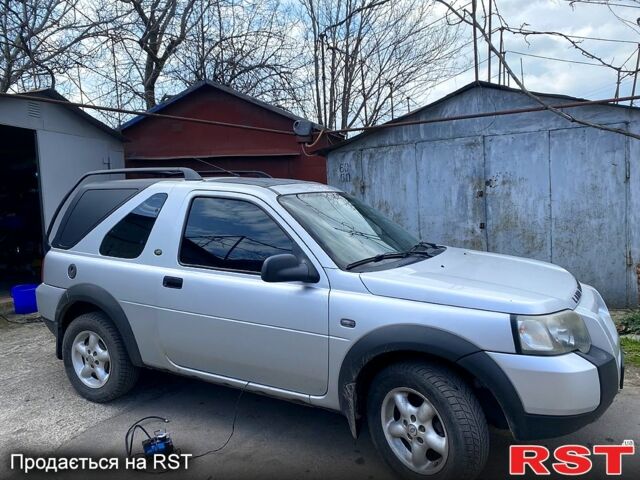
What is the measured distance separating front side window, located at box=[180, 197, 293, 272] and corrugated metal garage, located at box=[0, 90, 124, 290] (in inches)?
173

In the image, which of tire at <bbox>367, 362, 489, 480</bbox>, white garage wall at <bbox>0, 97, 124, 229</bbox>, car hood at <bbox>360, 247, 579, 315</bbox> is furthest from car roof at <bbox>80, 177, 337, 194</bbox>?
white garage wall at <bbox>0, 97, 124, 229</bbox>

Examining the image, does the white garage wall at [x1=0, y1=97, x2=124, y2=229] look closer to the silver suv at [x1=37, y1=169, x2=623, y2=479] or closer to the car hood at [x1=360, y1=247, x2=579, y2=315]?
the silver suv at [x1=37, y1=169, x2=623, y2=479]

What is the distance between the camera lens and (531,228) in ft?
24.9

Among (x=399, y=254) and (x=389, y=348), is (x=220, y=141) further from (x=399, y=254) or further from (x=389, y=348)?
(x=389, y=348)

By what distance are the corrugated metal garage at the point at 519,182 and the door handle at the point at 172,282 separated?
530cm

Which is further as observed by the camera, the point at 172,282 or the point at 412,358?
the point at 172,282

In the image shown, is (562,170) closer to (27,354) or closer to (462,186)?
(462,186)

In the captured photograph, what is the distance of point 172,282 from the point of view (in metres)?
3.78

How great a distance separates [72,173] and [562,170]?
304 inches

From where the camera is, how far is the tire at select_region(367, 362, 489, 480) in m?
2.78

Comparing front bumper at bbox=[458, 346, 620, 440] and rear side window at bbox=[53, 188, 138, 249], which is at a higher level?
rear side window at bbox=[53, 188, 138, 249]

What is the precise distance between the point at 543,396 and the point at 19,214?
1157 cm
